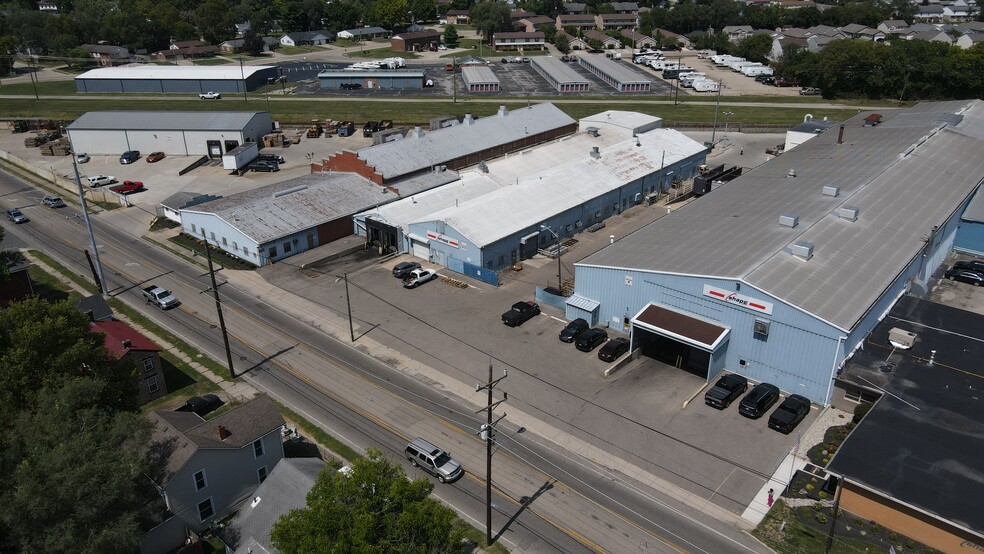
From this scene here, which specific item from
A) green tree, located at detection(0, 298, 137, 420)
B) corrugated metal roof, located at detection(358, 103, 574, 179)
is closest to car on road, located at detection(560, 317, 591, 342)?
green tree, located at detection(0, 298, 137, 420)

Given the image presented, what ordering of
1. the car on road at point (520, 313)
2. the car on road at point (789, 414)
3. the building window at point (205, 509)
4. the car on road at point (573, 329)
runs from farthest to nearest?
the car on road at point (520, 313)
the car on road at point (573, 329)
the car on road at point (789, 414)
the building window at point (205, 509)

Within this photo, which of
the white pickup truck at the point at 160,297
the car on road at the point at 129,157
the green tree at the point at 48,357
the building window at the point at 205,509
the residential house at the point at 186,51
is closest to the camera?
the green tree at the point at 48,357

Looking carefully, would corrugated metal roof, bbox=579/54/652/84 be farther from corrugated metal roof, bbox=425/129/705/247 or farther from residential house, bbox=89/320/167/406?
residential house, bbox=89/320/167/406

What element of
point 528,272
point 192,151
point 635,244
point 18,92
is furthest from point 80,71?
point 635,244

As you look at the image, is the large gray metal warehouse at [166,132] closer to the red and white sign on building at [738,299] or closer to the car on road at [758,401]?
the red and white sign on building at [738,299]

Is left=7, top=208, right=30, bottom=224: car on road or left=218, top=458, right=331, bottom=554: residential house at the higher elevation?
left=7, top=208, right=30, bottom=224: car on road

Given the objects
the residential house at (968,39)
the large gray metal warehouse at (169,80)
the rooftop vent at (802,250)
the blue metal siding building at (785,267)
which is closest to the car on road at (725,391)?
the blue metal siding building at (785,267)
